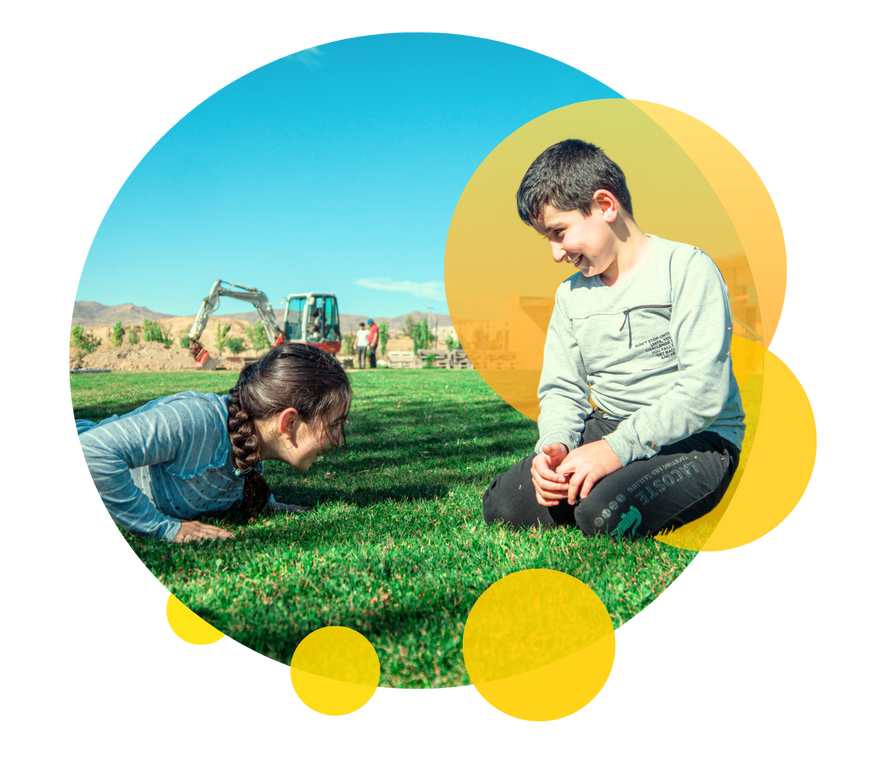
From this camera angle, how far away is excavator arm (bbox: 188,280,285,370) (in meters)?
1.87

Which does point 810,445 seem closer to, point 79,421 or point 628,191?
point 628,191

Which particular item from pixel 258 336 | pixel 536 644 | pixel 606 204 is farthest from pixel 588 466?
pixel 258 336

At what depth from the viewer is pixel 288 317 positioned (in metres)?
1.97

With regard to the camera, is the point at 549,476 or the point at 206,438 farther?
the point at 206,438

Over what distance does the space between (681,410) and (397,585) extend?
1034mm

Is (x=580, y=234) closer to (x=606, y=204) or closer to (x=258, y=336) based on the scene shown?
(x=606, y=204)

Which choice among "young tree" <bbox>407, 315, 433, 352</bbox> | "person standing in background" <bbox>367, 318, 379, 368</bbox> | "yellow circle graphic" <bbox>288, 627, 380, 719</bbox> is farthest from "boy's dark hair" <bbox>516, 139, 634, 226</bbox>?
"yellow circle graphic" <bbox>288, 627, 380, 719</bbox>

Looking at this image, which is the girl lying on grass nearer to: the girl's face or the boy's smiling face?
the girl's face

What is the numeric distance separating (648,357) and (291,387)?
1.23 metres

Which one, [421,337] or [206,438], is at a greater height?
[421,337]

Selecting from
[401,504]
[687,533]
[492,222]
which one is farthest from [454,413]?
[687,533]

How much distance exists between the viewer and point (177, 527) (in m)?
2.13

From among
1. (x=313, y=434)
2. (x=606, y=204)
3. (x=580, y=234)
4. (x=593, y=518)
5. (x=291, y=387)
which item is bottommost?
(x=593, y=518)

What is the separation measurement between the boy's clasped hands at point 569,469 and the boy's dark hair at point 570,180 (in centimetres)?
77
